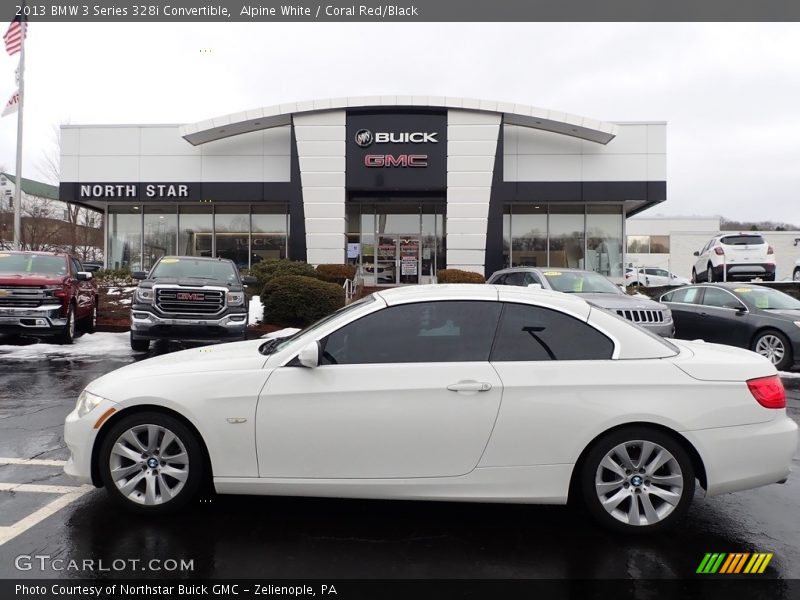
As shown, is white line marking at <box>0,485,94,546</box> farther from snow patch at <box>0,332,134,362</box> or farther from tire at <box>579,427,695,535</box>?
snow patch at <box>0,332,134,362</box>

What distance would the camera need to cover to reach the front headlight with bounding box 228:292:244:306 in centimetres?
1069

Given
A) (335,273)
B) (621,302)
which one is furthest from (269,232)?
(621,302)

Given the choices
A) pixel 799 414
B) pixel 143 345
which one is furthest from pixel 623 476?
pixel 143 345

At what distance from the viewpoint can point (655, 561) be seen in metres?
3.22

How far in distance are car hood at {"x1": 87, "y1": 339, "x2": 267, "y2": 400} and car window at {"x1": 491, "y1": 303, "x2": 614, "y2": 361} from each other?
161 centimetres

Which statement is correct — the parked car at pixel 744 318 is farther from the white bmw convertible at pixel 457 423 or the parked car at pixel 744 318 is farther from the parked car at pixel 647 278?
the parked car at pixel 647 278

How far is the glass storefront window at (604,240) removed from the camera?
24375 mm

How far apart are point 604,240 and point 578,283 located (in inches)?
573

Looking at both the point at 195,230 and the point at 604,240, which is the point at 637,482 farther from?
the point at 195,230

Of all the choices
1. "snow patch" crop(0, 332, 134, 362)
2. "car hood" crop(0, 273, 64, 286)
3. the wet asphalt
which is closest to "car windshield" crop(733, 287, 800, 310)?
the wet asphalt

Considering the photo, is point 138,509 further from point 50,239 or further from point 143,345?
point 50,239

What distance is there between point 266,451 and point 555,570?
182 centimetres

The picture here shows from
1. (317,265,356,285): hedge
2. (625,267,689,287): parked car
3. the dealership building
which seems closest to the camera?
(317,265,356,285): hedge

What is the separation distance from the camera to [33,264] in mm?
11992
